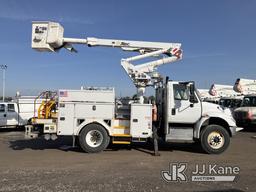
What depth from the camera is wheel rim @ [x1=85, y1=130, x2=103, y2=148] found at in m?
11.5

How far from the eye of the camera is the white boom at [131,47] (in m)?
12.2

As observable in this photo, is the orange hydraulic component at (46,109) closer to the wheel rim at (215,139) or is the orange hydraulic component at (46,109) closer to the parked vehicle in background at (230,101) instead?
the wheel rim at (215,139)

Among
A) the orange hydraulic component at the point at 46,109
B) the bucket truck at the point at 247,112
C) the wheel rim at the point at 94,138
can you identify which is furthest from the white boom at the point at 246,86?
the orange hydraulic component at the point at 46,109

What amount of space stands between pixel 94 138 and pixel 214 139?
4397 mm

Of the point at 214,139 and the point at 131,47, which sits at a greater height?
the point at 131,47

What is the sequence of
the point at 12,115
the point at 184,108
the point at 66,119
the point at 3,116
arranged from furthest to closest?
the point at 12,115 < the point at 3,116 < the point at 184,108 < the point at 66,119

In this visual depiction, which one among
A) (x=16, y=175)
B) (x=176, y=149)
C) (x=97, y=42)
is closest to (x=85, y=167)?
(x=16, y=175)

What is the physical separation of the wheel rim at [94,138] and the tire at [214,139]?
3.72m

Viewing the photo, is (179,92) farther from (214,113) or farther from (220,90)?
(220,90)

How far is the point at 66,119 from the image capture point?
453 inches

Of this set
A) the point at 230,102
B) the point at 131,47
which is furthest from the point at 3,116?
the point at 230,102

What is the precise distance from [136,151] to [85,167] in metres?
3.30

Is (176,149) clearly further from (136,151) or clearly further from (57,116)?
(57,116)

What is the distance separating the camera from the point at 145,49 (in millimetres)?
13398
